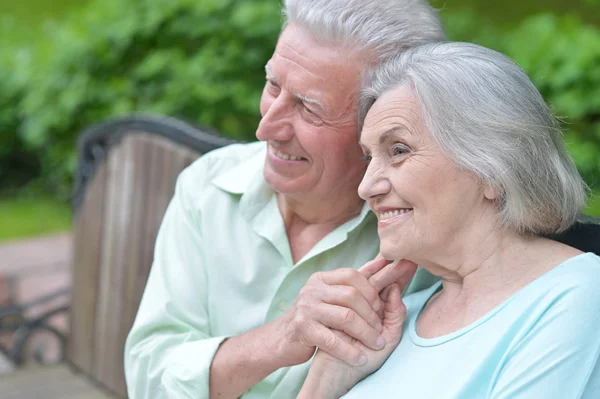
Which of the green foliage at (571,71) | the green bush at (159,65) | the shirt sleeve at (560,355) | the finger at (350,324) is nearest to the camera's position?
the shirt sleeve at (560,355)

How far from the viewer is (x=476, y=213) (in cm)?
183

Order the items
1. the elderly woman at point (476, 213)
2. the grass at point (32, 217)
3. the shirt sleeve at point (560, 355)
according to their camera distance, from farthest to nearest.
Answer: the grass at point (32, 217) < the elderly woman at point (476, 213) < the shirt sleeve at point (560, 355)

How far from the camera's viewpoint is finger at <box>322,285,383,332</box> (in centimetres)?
198

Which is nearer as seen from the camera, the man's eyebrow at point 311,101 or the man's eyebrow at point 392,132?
the man's eyebrow at point 392,132

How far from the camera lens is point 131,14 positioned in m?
6.03

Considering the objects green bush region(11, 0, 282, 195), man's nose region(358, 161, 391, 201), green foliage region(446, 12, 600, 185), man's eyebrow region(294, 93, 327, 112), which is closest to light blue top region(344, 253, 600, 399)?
man's nose region(358, 161, 391, 201)

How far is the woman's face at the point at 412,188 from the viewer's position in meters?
1.81

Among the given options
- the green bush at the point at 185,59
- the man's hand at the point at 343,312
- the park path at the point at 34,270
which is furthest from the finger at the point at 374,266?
the park path at the point at 34,270

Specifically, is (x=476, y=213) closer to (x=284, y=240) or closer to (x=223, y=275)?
(x=284, y=240)

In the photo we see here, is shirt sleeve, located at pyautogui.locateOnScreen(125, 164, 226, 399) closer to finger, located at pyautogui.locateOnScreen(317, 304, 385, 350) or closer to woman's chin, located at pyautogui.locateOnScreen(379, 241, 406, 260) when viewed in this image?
finger, located at pyautogui.locateOnScreen(317, 304, 385, 350)

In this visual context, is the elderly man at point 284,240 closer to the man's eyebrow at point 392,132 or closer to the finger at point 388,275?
the finger at point 388,275

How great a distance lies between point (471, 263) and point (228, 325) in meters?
0.78

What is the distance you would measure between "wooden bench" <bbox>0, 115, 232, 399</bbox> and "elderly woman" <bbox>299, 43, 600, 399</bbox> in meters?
1.27

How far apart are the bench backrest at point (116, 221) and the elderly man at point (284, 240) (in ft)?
2.15
